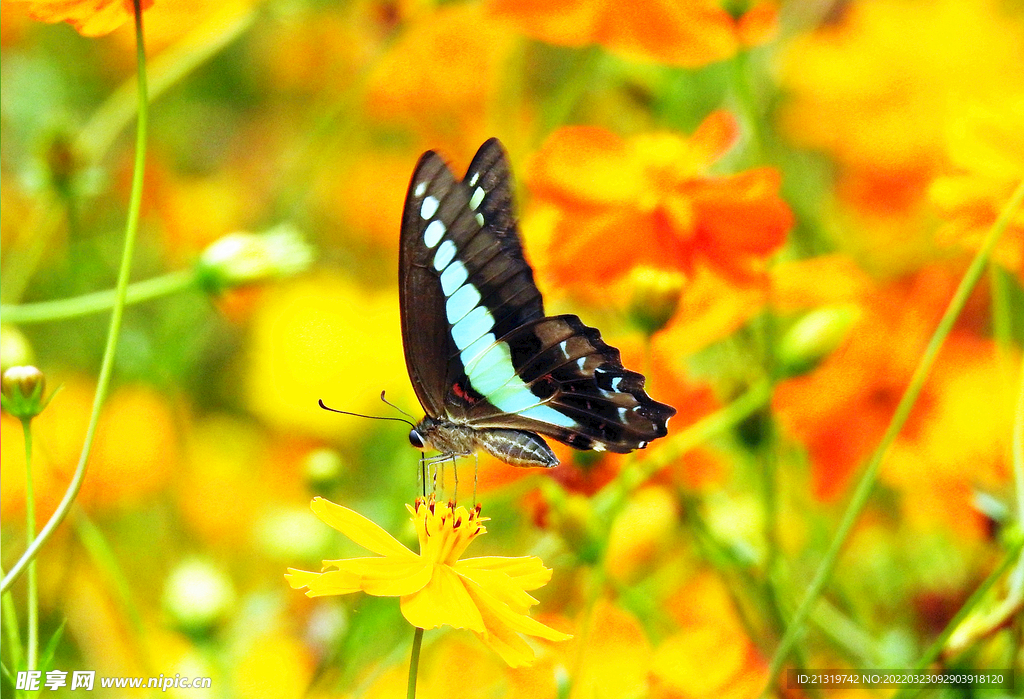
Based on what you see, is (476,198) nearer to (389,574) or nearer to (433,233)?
(433,233)

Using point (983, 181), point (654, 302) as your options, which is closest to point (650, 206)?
point (654, 302)

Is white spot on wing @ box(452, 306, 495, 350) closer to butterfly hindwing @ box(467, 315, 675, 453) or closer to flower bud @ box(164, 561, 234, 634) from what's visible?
butterfly hindwing @ box(467, 315, 675, 453)

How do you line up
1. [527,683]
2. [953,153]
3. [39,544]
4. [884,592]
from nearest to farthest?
[39,544], [527,683], [953,153], [884,592]

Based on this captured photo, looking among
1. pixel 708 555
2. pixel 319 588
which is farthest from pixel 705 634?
pixel 319 588

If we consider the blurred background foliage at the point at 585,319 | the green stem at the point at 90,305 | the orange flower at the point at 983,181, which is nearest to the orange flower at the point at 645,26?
the blurred background foliage at the point at 585,319

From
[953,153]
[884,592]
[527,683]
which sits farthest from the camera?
[884,592]

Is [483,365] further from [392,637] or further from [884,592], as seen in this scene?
[884,592]

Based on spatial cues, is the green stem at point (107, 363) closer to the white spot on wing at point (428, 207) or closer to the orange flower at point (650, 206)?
the white spot on wing at point (428, 207)
